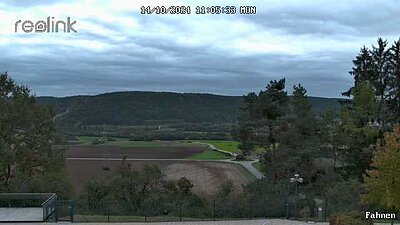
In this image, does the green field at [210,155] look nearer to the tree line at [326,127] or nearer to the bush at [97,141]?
the bush at [97,141]

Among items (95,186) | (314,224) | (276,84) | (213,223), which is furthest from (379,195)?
(276,84)

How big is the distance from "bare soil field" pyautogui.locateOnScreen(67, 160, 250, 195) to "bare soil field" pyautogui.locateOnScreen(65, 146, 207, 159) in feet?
15.3

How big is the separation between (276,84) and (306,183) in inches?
433

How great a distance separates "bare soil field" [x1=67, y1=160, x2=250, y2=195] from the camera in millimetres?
54250

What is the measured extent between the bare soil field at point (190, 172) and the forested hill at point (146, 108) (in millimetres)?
19877

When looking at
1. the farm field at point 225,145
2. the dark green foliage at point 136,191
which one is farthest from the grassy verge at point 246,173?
the farm field at point 225,145

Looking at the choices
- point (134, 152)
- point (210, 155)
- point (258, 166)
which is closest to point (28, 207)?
point (258, 166)

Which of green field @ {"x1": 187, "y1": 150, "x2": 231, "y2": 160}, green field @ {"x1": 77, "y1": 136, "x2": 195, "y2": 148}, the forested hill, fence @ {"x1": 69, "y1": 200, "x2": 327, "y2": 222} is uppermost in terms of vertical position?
the forested hill

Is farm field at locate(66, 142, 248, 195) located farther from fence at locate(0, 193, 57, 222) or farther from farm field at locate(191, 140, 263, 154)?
fence at locate(0, 193, 57, 222)

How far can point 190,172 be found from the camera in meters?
62.6

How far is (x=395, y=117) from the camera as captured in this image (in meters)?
55.8

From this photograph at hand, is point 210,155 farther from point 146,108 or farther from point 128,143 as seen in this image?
point 146,108

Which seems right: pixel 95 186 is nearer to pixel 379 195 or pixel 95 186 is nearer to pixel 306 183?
pixel 306 183

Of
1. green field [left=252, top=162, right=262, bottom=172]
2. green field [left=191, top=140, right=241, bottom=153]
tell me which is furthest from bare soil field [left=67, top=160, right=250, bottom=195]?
green field [left=191, top=140, right=241, bottom=153]
